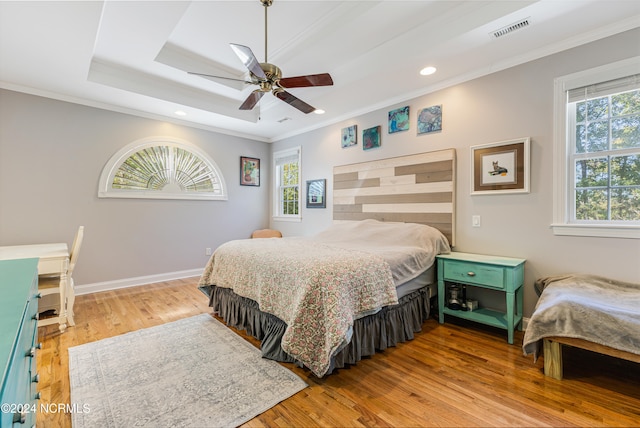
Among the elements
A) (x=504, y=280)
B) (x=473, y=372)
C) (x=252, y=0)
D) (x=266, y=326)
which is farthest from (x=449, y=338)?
(x=252, y=0)

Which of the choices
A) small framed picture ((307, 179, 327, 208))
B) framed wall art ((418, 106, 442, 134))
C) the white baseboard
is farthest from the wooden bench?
the white baseboard

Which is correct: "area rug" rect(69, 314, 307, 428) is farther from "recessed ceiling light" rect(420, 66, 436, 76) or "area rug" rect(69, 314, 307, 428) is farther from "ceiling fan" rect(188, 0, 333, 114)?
"recessed ceiling light" rect(420, 66, 436, 76)

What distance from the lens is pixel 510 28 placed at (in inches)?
87.8

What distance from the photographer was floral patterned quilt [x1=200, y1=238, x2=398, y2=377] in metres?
1.82

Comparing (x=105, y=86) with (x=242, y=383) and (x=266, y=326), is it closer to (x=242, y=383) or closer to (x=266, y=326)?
(x=266, y=326)

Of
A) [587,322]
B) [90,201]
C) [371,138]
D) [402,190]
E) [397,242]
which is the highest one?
[371,138]

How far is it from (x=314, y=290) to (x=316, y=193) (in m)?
3.02

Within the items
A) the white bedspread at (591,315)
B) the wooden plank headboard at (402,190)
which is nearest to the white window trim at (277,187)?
the wooden plank headboard at (402,190)

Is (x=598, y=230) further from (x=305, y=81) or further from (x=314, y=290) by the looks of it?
(x=305, y=81)

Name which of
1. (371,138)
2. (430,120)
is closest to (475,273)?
(430,120)

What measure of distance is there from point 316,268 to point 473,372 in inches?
52.5

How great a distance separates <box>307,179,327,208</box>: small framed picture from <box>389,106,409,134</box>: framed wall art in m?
1.43

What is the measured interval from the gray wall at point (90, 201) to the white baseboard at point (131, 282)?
54 mm

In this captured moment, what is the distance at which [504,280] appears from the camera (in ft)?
7.84
